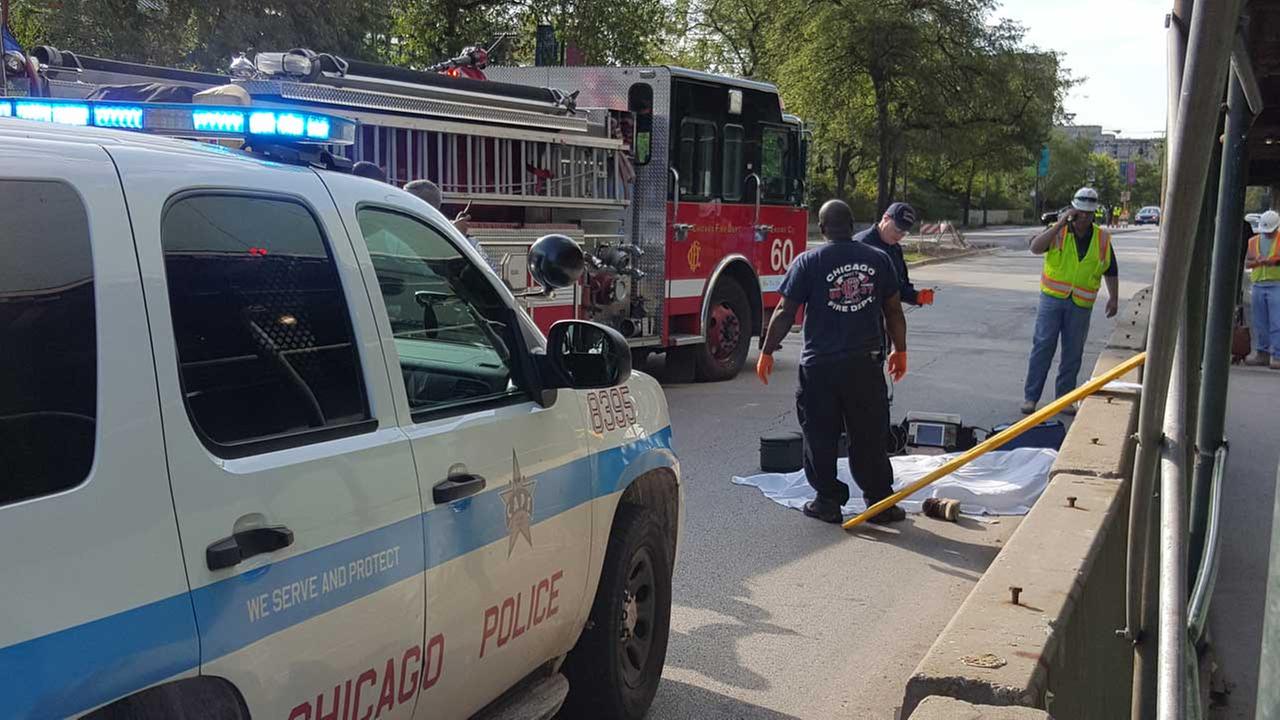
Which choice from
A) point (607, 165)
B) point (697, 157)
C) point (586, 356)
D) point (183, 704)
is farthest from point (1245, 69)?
point (697, 157)

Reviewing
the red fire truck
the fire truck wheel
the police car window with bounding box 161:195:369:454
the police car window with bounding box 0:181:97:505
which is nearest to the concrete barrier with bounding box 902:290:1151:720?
the police car window with bounding box 161:195:369:454

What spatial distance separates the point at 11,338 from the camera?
7.07 feet

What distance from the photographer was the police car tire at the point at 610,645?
14.1 ft

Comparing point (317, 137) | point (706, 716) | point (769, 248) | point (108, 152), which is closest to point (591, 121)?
point (769, 248)

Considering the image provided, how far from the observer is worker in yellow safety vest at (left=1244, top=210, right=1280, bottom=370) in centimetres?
1541

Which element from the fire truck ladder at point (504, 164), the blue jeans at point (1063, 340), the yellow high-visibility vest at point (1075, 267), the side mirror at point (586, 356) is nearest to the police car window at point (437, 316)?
the side mirror at point (586, 356)

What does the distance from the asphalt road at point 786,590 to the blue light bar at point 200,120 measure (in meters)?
2.66

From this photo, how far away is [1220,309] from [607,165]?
5.72 meters

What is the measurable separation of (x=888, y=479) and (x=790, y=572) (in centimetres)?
129

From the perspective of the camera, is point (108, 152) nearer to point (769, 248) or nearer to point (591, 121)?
point (591, 121)

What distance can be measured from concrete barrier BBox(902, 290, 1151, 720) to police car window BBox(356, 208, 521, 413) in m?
1.47

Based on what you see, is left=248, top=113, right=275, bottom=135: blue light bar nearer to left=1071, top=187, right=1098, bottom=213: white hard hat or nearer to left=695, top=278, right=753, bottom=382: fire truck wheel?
left=1071, top=187, right=1098, bottom=213: white hard hat

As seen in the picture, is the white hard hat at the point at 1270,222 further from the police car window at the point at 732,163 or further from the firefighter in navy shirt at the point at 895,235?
the firefighter in navy shirt at the point at 895,235

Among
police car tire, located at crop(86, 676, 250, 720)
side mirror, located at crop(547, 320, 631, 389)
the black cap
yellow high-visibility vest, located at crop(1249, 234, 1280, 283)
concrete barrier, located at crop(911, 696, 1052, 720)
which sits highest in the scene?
the black cap
